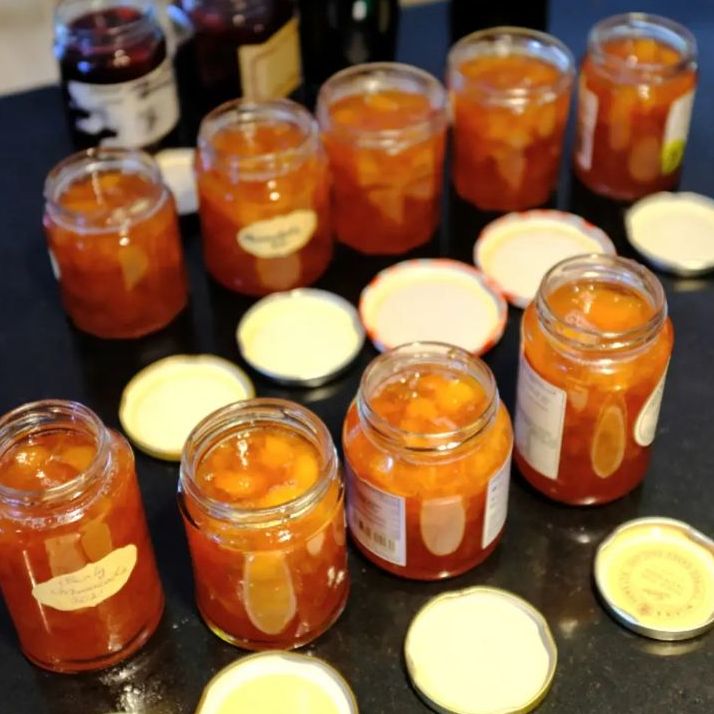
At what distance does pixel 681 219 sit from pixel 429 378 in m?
0.45

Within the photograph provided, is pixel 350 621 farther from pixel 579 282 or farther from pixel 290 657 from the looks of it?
pixel 579 282

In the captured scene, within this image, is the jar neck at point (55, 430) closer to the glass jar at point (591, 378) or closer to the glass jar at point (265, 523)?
the glass jar at point (265, 523)

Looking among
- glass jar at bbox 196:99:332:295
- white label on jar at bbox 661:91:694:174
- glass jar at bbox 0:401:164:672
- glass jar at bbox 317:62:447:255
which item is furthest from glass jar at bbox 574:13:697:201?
glass jar at bbox 0:401:164:672

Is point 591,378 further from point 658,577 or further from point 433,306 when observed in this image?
point 433,306

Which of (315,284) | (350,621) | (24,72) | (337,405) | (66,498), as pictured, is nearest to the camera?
(66,498)

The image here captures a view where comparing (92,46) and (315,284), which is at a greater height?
(92,46)

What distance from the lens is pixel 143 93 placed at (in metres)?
1.26

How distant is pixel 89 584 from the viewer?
830 millimetres

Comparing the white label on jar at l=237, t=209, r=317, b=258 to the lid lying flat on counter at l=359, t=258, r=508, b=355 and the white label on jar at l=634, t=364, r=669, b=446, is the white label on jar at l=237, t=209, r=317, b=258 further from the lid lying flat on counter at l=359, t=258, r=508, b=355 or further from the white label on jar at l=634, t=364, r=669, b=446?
the white label on jar at l=634, t=364, r=669, b=446

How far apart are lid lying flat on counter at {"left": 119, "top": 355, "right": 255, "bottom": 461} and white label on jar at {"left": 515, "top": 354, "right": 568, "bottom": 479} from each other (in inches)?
10.4

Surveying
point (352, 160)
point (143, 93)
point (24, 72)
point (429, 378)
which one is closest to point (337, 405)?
point (429, 378)

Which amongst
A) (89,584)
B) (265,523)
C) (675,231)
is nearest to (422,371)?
(265,523)

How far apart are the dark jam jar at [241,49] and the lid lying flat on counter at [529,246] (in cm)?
31

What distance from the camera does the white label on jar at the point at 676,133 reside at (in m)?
1.21
